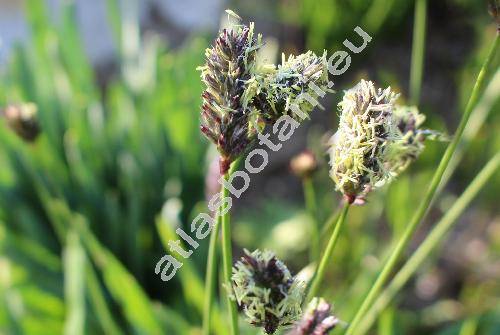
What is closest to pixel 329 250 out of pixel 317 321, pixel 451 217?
pixel 317 321

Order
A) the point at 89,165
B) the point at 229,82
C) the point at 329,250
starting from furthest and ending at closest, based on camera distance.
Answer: the point at 89,165 < the point at 329,250 < the point at 229,82

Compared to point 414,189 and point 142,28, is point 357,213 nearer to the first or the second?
point 414,189

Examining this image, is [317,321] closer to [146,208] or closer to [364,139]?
[364,139]

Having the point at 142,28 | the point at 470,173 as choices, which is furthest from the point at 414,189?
the point at 142,28

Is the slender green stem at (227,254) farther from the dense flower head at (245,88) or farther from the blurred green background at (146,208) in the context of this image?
the blurred green background at (146,208)

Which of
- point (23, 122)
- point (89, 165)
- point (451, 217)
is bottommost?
point (451, 217)
